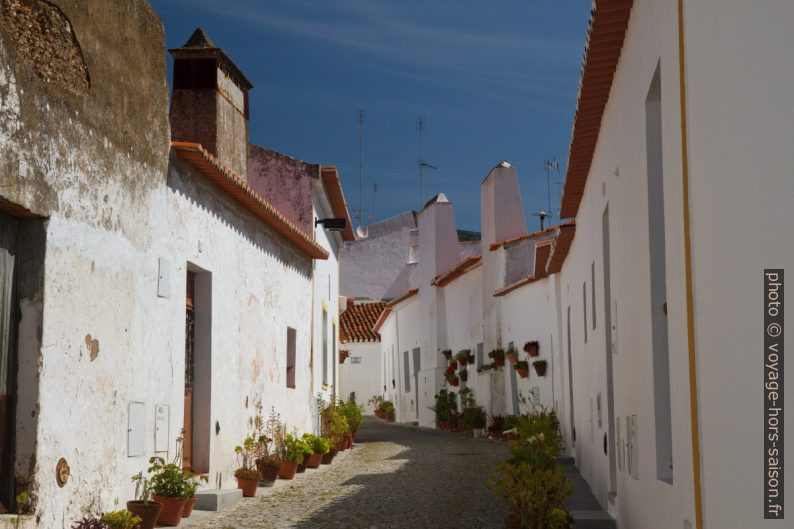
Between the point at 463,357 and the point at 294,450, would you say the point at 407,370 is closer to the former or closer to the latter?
the point at 463,357

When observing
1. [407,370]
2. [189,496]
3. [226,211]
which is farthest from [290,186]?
[407,370]

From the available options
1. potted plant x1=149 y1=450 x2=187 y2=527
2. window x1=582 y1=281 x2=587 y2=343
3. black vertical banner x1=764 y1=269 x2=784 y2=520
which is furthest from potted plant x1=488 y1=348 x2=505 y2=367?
black vertical banner x1=764 y1=269 x2=784 y2=520

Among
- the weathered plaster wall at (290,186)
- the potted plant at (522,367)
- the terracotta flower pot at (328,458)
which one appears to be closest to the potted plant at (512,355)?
the potted plant at (522,367)

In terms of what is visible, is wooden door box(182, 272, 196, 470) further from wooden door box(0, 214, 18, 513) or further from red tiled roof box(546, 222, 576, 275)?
red tiled roof box(546, 222, 576, 275)

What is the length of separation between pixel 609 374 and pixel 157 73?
5496 millimetres

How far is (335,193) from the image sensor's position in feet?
73.7

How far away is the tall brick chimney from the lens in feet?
51.2

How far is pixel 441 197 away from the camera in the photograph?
3369 centimetres

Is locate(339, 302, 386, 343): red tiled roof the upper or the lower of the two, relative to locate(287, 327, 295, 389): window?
upper

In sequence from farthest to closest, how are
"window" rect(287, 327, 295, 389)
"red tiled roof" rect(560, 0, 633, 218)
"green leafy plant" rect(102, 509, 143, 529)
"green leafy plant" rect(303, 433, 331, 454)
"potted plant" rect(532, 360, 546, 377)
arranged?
"potted plant" rect(532, 360, 546, 377), "window" rect(287, 327, 295, 389), "green leafy plant" rect(303, 433, 331, 454), "green leafy plant" rect(102, 509, 143, 529), "red tiled roof" rect(560, 0, 633, 218)

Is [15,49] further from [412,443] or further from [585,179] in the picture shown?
[412,443]

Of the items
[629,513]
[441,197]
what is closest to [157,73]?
[629,513]

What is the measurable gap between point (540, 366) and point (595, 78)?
12.9 meters

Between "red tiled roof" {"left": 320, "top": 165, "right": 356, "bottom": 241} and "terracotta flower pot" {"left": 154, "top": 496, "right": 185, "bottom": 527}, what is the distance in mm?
11756
